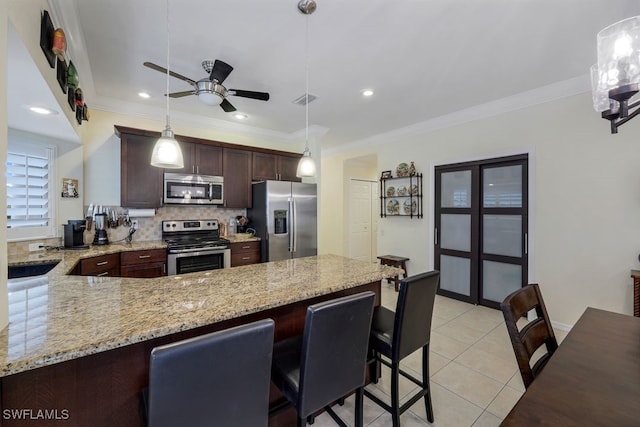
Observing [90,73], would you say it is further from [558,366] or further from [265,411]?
[558,366]

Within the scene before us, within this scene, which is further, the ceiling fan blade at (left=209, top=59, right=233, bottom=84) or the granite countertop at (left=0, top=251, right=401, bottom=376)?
the ceiling fan blade at (left=209, top=59, right=233, bottom=84)

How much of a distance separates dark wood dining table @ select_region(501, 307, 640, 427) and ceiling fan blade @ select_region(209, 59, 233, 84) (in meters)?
2.73

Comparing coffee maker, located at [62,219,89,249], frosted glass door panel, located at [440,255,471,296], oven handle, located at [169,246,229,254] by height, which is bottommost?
frosted glass door panel, located at [440,255,471,296]

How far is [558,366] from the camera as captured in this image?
42.0 inches

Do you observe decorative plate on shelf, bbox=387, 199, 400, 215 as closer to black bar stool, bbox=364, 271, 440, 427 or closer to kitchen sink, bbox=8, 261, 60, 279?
black bar stool, bbox=364, 271, 440, 427

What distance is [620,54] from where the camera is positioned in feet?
3.75

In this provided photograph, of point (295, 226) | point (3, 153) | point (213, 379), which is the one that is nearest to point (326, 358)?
point (213, 379)

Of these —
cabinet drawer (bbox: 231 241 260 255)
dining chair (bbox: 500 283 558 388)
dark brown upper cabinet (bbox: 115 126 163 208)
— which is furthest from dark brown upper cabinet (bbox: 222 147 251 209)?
dining chair (bbox: 500 283 558 388)

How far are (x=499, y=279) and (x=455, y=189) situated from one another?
138 cm

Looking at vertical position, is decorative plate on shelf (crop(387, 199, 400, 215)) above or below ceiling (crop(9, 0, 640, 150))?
below

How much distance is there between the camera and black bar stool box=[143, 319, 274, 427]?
81cm

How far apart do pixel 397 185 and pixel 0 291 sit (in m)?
4.64

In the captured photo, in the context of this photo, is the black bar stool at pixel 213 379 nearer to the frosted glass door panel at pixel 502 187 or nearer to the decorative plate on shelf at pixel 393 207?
the frosted glass door panel at pixel 502 187

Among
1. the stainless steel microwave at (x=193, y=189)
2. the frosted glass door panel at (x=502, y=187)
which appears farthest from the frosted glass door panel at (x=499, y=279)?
the stainless steel microwave at (x=193, y=189)
